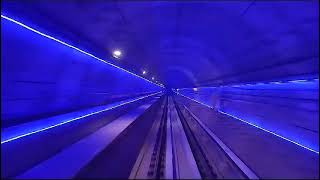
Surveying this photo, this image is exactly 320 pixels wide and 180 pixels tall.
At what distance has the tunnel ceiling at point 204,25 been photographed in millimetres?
5078

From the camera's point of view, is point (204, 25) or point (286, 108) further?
point (286, 108)

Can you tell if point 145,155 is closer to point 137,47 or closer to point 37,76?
point 37,76

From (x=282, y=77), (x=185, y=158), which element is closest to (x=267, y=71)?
(x=282, y=77)

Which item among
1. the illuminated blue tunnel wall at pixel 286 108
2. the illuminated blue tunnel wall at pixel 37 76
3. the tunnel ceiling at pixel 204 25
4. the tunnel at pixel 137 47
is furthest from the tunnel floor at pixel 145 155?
the tunnel ceiling at pixel 204 25

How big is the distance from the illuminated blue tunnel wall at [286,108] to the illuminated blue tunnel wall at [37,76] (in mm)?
5763

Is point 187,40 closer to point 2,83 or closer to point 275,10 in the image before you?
point 275,10

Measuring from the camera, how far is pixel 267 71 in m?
9.00

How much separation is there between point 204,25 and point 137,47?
12.7 feet

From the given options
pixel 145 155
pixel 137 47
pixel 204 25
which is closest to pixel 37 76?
pixel 145 155

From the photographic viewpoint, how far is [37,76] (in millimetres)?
6094

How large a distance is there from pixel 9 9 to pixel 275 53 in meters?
5.77

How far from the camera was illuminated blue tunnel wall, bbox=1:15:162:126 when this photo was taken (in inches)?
195

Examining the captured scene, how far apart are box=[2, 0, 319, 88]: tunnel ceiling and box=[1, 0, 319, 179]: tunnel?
2cm

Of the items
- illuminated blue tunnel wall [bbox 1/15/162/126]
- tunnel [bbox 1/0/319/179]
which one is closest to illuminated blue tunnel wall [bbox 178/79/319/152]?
tunnel [bbox 1/0/319/179]
